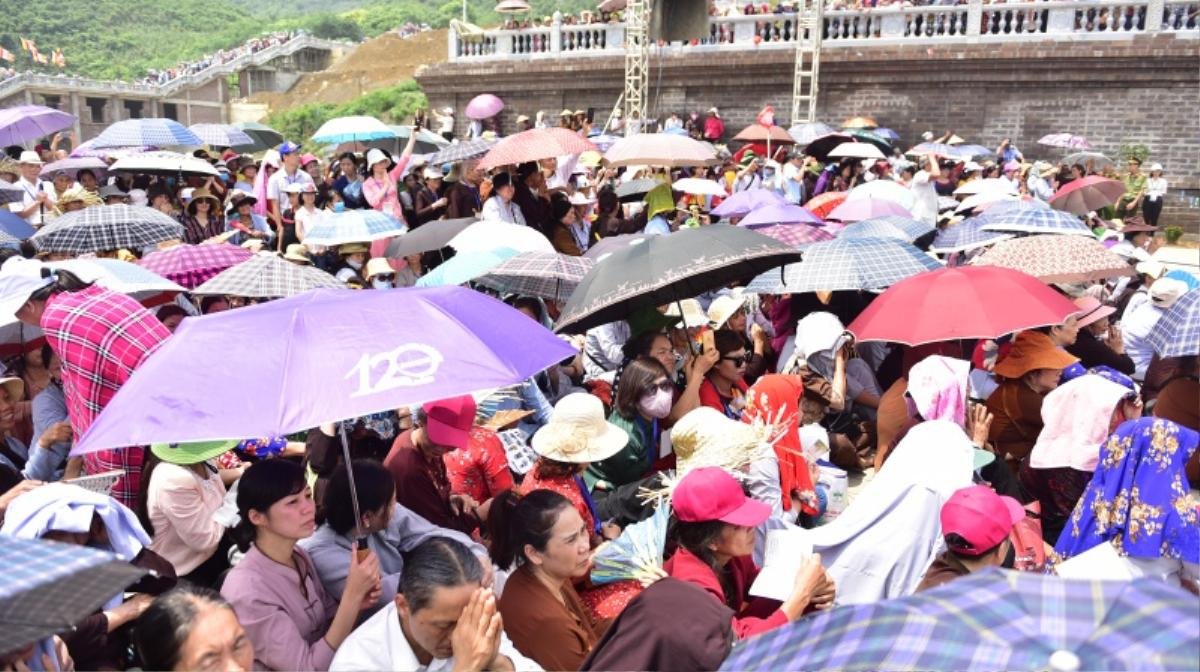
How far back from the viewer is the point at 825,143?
51.0ft

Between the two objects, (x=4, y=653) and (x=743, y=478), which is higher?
(x=4, y=653)

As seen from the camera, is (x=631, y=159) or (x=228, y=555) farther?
(x=631, y=159)

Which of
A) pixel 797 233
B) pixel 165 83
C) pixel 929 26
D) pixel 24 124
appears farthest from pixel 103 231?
pixel 165 83

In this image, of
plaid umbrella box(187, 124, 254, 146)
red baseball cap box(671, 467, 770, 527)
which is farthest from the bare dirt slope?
red baseball cap box(671, 467, 770, 527)

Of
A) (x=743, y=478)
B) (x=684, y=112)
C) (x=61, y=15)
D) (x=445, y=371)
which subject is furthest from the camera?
(x=61, y=15)

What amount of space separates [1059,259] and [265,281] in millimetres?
4665

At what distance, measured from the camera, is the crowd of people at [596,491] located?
2.73 meters

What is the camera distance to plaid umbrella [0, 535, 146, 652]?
1804 mm

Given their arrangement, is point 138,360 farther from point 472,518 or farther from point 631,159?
point 631,159

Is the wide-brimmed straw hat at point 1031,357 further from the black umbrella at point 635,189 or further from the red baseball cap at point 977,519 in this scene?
the black umbrella at point 635,189

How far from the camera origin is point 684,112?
70.0 ft

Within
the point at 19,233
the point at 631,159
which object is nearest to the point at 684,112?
the point at 631,159

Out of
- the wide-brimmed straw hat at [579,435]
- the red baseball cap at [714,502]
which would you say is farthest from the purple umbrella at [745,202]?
the red baseball cap at [714,502]

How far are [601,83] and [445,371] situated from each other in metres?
20.0
